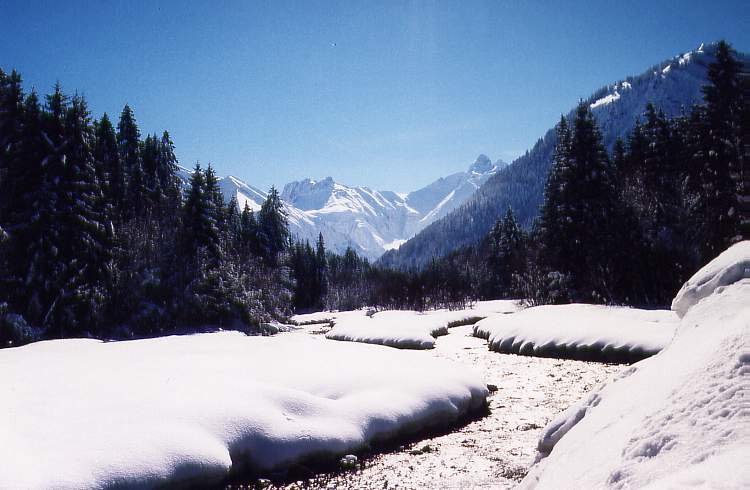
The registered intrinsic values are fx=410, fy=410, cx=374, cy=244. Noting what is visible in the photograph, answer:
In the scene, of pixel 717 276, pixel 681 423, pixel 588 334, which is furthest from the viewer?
pixel 588 334

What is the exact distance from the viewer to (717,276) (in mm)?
4633

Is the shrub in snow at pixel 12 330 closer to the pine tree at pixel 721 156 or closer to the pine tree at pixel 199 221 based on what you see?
the pine tree at pixel 199 221

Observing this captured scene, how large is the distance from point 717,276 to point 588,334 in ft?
42.9

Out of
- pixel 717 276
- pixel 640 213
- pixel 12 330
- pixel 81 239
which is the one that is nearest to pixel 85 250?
pixel 81 239

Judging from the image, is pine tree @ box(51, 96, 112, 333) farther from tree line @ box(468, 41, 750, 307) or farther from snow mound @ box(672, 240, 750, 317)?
tree line @ box(468, 41, 750, 307)

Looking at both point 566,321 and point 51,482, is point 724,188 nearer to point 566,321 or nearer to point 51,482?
point 566,321

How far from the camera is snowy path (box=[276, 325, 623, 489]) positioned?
21.1ft

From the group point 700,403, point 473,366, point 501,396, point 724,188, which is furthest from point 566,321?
point 700,403

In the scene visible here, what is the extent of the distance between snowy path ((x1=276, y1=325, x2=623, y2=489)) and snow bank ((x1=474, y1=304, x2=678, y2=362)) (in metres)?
1.45

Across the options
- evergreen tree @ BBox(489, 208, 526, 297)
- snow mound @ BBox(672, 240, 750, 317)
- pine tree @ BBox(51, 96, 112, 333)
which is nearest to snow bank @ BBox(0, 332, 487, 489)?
snow mound @ BBox(672, 240, 750, 317)

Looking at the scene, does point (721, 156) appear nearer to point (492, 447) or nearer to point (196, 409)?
point (492, 447)

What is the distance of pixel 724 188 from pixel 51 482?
33.4 metres

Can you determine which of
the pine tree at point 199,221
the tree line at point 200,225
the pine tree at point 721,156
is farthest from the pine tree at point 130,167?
the pine tree at point 721,156

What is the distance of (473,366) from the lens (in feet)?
51.6
